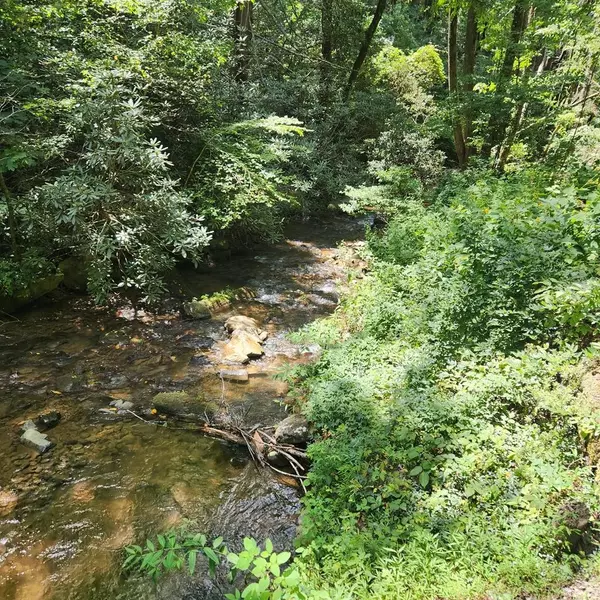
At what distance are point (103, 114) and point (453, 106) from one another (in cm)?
734

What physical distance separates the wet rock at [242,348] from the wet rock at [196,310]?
1102 millimetres

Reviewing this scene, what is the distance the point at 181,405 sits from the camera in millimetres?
5531

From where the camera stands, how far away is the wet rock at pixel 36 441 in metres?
4.68

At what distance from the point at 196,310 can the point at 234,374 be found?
2.22 m

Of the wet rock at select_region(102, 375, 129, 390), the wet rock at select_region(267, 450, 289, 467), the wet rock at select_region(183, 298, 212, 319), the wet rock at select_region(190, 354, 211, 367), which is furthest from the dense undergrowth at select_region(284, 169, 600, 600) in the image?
the wet rock at select_region(183, 298, 212, 319)

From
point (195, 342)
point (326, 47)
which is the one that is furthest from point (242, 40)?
point (195, 342)

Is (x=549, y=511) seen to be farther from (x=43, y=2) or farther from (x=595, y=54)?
(x=43, y=2)

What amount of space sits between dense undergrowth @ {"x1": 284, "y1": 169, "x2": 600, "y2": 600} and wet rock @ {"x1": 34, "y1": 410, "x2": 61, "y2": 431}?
3.01m

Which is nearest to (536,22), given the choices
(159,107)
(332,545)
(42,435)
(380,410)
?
(159,107)

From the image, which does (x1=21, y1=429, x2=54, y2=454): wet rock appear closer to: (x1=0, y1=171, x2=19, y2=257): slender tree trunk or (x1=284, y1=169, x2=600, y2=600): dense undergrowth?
(x1=284, y1=169, x2=600, y2=600): dense undergrowth

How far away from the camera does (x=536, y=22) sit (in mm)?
9094

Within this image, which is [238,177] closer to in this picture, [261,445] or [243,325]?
[243,325]

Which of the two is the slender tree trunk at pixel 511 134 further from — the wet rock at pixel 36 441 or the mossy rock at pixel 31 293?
the wet rock at pixel 36 441

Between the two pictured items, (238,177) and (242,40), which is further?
(242,40)
